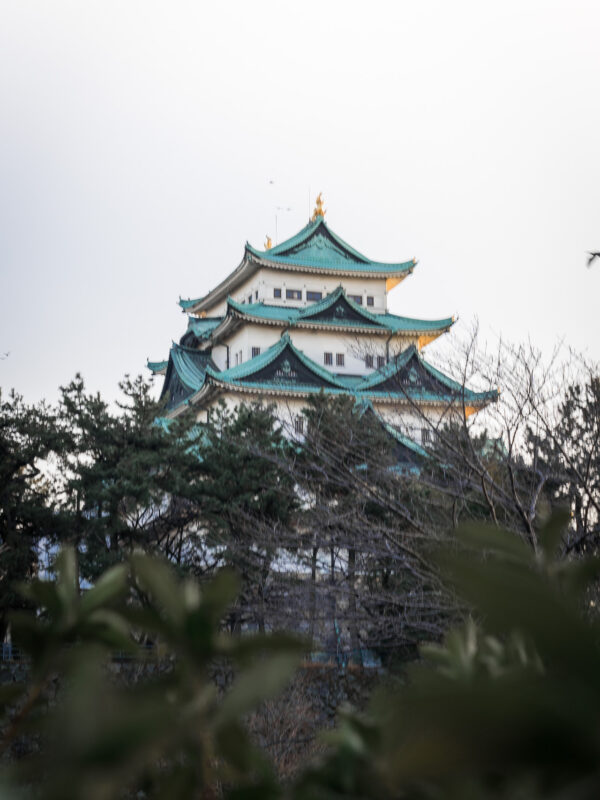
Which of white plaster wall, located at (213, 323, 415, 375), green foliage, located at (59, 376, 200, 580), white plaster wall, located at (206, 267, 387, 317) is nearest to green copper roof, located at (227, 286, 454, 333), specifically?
white plaster wall, located at (213, 323, 415, 375)

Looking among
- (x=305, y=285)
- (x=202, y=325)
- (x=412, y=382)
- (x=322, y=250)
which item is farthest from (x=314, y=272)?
(x=412, y=382)

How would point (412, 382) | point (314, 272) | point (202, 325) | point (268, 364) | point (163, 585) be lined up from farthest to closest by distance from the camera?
point (202, 325) < point (314, 272) < point (268, 364) < point (412, 382) < point (163, 585)

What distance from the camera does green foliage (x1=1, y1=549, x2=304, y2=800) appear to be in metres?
0.36

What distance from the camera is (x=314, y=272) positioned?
2717 cm

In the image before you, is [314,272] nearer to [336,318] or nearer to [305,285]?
[305,285]

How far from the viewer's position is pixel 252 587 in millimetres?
11844

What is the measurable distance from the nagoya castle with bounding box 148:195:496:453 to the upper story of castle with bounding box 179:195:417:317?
0.03 meters

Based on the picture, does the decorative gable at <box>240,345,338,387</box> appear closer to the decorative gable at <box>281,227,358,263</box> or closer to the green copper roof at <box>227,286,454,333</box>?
the green copper roof at <box>227,286,454,333</box>

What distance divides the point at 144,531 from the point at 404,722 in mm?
15436

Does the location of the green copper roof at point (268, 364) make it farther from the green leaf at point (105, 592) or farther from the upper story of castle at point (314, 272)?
the green leaf at point (105, 592)

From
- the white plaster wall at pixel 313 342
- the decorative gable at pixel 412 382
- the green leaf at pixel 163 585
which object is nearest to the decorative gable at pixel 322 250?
the white plaster wall at pixel 313 342

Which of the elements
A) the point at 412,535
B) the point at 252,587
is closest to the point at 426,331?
the point at 252,587

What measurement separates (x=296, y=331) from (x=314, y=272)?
8.98ft

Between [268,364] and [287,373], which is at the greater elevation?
[268,364]
